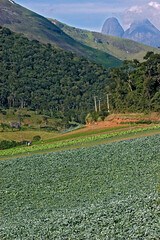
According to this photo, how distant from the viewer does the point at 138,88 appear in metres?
116

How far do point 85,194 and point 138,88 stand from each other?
87.9 meters

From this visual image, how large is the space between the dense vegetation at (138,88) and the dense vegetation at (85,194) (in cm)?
5064

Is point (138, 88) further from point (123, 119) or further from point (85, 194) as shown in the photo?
point (85, 194)

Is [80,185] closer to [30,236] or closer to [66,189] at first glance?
[66,189]

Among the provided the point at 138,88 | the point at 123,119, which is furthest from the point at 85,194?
the point at 138,88

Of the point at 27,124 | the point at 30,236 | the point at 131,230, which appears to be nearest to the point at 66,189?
the point at 30,236

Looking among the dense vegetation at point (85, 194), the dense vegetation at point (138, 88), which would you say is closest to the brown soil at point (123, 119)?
the dense vegetation at point (138, 88)

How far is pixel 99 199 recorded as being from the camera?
27703 millimetres

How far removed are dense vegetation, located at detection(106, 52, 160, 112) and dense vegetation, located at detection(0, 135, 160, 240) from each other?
→ 1994 inches

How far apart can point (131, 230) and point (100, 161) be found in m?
23.7

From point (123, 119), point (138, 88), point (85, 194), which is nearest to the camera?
point (85, 194)

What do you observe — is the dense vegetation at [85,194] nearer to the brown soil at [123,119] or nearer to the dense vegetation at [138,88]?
the brown soil at [123,119]

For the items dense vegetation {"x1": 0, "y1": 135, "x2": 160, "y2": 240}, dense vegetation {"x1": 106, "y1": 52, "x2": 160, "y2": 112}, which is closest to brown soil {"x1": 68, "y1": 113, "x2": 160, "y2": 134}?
dense vegetation {"x1": 106, "y1": 52, "x2": 160, "y2": 112}

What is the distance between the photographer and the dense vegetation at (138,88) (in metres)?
103
